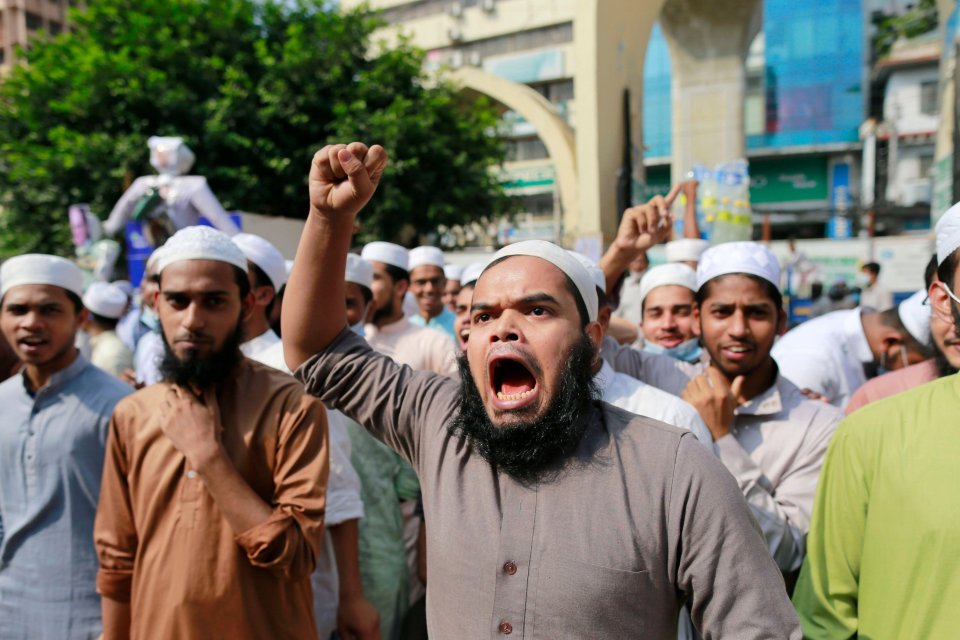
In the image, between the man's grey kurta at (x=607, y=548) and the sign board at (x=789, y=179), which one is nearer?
the man's grey kurta at (x=607, y=548)

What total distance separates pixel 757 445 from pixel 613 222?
9615 millimetres

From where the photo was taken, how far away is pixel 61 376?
2709mm

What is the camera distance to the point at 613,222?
11.7 meters

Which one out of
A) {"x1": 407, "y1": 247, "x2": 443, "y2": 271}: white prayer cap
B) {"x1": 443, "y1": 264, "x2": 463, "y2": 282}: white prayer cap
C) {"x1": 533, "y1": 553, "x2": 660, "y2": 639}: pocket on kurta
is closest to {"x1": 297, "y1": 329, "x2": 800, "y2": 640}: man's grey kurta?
{"x1": 533, "y1": 553, "x2": 660, "y2": 639}: pocket on kurta

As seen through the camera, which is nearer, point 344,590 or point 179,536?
point 179,536

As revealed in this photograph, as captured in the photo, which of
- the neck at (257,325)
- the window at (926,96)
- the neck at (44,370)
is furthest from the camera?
the window at (926,96)

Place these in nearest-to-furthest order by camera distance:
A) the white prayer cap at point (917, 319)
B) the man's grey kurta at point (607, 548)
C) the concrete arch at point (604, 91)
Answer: the man's grey kurta at point (607, 548) → the white prayer cap at point (917, 319) → the concrete arch at point (604, 91)

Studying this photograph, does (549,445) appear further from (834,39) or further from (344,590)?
(834,39)

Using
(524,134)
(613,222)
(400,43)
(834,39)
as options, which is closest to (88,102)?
(400,43)

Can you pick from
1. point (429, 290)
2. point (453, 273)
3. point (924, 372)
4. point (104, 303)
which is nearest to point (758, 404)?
point (924, 372)

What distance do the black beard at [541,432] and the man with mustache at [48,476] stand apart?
1629 mm

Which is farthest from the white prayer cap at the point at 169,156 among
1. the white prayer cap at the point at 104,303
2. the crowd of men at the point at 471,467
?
the crowd of men at the point at 471,467

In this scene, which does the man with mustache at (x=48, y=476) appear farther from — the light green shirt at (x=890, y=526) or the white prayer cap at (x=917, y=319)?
the white prayer cap at (x=917, y=319)

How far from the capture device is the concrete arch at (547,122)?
14.9 m
